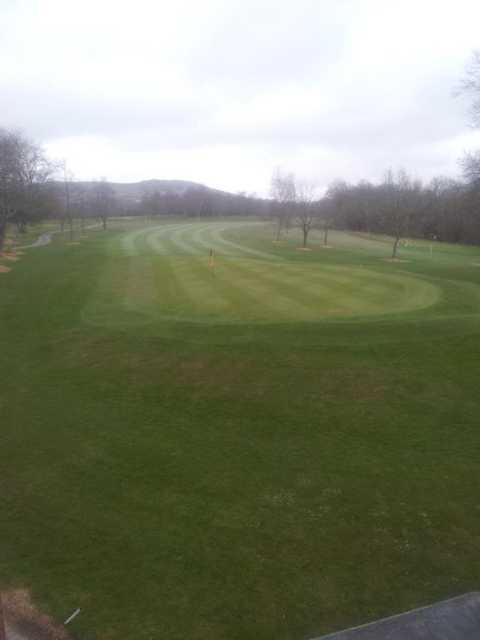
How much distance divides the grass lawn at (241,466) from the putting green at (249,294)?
26cm

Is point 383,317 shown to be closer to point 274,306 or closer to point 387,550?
point 274,306

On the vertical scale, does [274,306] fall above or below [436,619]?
above

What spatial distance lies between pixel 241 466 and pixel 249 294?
12.6 metres

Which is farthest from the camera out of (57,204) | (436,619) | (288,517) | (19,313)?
(57,204)

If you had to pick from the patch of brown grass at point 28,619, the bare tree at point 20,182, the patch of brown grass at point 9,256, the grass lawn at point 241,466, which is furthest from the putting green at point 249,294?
the bare tree at point 20,182

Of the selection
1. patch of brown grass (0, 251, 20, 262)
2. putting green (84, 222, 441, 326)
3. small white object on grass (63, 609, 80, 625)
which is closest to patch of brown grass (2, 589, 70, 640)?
small white object on grass (63, 609, 80, 625)

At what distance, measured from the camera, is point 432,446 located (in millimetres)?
9336

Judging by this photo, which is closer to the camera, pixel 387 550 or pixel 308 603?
pixel 308 603

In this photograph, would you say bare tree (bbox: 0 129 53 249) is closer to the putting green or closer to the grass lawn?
the putting green

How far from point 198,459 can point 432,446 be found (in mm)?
4509

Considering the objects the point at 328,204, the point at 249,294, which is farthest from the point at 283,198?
the point at 249,294

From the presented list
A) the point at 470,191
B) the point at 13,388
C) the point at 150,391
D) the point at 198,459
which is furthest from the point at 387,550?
the point at 470,191

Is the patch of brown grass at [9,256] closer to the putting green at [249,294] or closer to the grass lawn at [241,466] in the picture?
the putting green at [249,294]

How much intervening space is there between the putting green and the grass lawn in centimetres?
26
